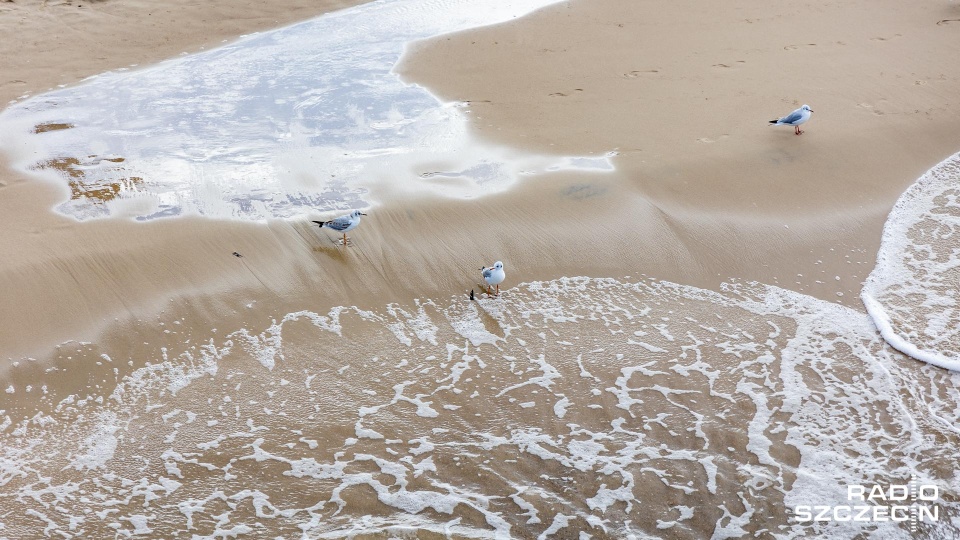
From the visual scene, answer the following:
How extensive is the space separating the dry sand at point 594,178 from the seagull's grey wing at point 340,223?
145 millimetres

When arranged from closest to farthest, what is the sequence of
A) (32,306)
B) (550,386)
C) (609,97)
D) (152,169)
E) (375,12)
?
(550,386)
(32,306)
(152,169)
(609,97)
(375,12)

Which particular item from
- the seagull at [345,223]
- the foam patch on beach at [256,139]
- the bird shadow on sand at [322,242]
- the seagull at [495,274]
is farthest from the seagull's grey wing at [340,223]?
the seagull at [495,274]

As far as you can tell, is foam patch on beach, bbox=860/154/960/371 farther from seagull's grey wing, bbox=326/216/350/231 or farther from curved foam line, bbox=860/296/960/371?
seagull's grey wing, bbox=326/216/350/231

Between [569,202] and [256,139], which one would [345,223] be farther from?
[256,139]

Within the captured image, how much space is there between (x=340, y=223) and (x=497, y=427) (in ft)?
8.05

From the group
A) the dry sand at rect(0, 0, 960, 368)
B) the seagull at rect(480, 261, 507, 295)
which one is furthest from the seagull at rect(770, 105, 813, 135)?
the seagull at rect(480, 261, 507, 295)

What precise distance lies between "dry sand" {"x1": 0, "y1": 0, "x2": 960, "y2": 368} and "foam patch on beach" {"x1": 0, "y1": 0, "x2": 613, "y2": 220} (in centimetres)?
30

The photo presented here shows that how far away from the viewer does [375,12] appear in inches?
469

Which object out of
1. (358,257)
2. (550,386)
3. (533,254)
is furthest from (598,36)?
(550,386)

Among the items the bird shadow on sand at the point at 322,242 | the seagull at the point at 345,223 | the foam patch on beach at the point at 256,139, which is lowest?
the bird shadow on sand at the point at 322,242

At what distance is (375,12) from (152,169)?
5.94 metres

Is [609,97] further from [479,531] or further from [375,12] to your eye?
[479,531]

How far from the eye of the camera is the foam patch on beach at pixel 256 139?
6.86 metres

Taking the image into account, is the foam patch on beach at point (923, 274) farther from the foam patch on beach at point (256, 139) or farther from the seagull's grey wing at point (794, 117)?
the foam patch on beach at point (256, 139)
